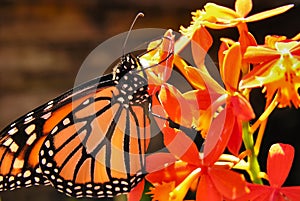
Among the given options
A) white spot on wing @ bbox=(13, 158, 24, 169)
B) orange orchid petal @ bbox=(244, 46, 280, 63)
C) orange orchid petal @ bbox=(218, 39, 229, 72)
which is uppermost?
orange orchid petal @ bbox=(218, 39, 229, 72)

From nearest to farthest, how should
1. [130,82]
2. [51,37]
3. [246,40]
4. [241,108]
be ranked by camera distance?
[241,108], [246,40], [130,82], [51,37]

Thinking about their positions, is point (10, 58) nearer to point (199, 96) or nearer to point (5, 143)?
point (5, 143)

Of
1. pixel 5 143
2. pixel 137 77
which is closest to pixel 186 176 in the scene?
pixel 137 77

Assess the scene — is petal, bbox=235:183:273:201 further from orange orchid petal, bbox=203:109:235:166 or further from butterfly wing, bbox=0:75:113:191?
butterfly wing, bbox=0:75:113:191

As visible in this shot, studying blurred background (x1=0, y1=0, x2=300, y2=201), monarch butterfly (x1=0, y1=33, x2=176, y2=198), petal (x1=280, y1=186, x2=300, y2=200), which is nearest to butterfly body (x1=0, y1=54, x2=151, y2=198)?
monarch butterfly (x1=0, y1=33, x2=176, y2=198)

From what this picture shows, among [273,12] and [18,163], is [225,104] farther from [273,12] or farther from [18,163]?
[18,163]

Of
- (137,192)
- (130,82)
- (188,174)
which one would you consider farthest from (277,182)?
(130,82)
